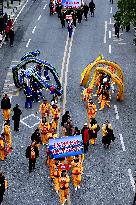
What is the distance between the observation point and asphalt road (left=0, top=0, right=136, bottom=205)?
21.8 metres

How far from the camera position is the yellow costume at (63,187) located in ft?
67.7

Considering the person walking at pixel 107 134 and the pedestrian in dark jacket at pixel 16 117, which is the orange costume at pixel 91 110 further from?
the pedestrian in dark jacket at pixel 16 117

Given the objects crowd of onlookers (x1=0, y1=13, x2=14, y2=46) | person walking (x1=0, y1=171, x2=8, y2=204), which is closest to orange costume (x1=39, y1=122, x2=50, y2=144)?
person walking (x1=0, y1=171, x2=8, y2=204)

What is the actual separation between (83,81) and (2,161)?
9.36m

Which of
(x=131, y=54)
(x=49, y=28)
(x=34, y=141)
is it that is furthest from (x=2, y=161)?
(x=49, y=28)

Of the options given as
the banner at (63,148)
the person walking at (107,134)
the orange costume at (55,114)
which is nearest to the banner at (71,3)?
the orange costume at (55,114)

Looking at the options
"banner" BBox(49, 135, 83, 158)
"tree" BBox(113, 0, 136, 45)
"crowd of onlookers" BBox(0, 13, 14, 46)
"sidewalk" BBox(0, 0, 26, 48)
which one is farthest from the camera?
"sidewalk" BBox(0, 0, 26, 48)

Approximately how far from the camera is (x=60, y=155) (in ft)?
71.1

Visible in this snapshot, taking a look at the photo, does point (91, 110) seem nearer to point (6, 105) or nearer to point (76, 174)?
point (6, 105)

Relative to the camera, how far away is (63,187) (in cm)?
2075

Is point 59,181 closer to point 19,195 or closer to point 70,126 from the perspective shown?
point 19,195

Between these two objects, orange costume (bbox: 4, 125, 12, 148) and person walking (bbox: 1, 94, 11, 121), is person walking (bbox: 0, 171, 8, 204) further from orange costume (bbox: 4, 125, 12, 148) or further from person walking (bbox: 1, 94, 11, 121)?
person walking (bbox: 1, 94, 11, 121)

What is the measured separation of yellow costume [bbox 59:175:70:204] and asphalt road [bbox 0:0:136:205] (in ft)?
1.05

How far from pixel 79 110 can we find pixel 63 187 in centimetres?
875
